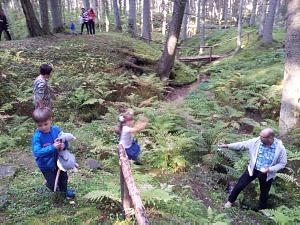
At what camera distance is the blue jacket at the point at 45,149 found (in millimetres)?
4488

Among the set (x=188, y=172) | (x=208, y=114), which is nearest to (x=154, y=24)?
(x=208, y=114)

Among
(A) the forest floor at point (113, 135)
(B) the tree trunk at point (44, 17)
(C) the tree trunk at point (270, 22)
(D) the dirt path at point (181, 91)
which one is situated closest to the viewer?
(A) the forest floor at point (113, 135)

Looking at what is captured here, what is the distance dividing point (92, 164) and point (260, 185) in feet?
11.7

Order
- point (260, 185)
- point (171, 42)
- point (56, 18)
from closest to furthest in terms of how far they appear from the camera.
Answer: point (260, 185), point (171, 42), point (56, 18)

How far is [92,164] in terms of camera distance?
289 inches

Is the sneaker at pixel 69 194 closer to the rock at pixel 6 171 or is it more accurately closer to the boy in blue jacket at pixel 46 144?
the boy in blue jacket at pixel 46 144

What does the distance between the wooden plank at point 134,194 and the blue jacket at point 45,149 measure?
2.95 ft

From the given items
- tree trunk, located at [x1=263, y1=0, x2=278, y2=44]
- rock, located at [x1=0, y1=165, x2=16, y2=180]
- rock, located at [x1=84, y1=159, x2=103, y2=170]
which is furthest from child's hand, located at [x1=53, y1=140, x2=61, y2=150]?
tree trunk, located at [x1=263, y1=0, x2=278, y2=44]

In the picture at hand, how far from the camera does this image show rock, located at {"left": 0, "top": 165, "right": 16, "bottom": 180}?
6496mm

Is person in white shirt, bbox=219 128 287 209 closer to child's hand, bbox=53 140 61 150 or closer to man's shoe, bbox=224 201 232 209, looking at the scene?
man's shoe, bbox=224 201 232 209

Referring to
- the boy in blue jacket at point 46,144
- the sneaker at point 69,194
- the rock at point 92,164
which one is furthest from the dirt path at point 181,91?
the boy in blue jacket at point 46,144

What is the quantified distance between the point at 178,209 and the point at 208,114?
6.02 m

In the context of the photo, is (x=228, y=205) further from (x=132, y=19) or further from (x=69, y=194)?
(x=132, y=19)

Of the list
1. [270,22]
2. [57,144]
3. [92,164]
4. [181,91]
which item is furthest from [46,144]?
[270,22]
